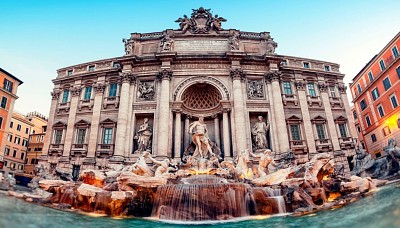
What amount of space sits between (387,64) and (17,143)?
50.4m

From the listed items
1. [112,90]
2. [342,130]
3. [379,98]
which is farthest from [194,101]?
[379,98]

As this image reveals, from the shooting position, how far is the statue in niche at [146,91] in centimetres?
2198

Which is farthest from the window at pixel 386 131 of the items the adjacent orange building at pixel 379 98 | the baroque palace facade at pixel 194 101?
the baroque palace facade at pixel 194 101

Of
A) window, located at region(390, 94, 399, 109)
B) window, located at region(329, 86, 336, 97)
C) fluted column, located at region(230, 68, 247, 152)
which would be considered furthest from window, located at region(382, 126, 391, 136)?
fluted column, located at region(230, 68, 247, 152)

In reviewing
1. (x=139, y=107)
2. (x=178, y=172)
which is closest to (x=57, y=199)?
(x=178, y=172)

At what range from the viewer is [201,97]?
23328mm

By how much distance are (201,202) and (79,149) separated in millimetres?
15589

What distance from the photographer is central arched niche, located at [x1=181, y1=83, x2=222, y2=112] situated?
22278 millimetres

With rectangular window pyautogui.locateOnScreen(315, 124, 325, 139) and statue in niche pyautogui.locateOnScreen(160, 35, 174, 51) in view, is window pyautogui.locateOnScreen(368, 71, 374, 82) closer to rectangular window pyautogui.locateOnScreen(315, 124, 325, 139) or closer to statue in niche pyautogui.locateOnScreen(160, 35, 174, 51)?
rectangular window pyautogui.locateOnScreen(315, 124, 325, 139)

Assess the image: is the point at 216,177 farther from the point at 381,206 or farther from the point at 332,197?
the point at 381,206

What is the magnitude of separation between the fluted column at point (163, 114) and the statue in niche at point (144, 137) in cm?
131

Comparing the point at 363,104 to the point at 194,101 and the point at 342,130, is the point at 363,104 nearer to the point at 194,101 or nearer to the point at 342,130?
the point at 342,130

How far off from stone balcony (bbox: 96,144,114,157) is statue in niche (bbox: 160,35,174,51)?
10401mm

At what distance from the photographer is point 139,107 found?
21.6 m
